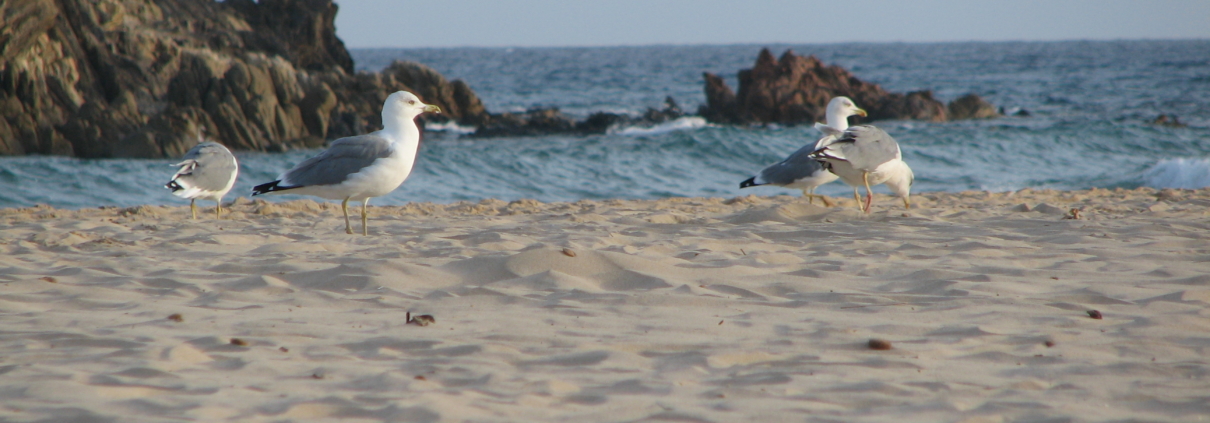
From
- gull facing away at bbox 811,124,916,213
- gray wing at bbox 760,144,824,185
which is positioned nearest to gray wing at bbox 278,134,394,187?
gull facing away at bbox 811,124,916,213

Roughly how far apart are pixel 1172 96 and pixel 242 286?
3213 cm

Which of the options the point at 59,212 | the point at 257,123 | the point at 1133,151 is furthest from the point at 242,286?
the point at 1133,151

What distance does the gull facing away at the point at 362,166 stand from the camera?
5.88m

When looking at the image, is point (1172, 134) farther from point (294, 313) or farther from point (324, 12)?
point (324, 12)

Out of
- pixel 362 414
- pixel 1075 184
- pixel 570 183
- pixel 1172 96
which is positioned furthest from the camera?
pixel 1172 96

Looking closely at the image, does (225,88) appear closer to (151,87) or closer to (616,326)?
(151,87)

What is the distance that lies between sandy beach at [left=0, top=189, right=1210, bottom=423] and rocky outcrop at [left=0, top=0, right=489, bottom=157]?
468 inches

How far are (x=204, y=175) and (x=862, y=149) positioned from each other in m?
5.04

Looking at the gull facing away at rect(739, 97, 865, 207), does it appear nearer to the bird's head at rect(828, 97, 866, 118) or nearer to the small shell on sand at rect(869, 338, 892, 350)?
the bird's head at rect(828, 97, 866, 118)

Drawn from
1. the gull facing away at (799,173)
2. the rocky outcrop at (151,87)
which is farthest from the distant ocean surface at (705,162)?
the gull facing away at (799,173)

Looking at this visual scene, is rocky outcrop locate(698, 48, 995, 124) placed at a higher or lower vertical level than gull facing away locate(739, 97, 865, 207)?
lower

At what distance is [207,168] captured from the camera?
24.4 ft

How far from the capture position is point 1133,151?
1709cm

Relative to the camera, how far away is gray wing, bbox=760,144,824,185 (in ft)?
24.8
